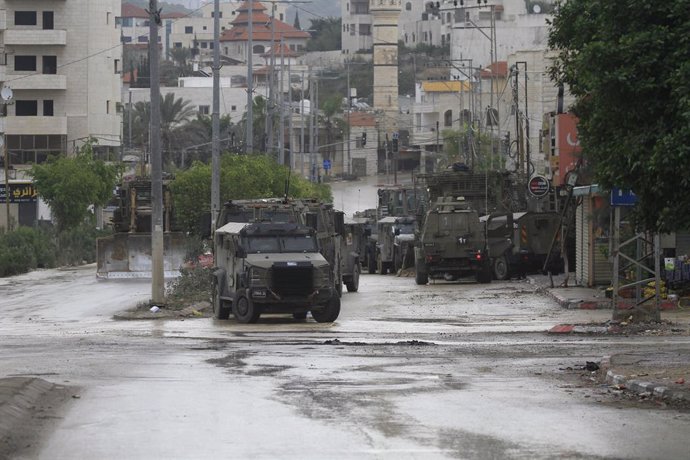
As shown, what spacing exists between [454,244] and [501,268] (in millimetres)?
3820

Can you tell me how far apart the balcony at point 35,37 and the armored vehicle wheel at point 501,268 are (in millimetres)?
55133

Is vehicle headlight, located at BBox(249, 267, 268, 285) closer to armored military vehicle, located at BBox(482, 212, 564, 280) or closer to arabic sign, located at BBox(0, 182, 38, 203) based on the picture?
armored military vehicle, located at BBox(482, 212, 564, 280)

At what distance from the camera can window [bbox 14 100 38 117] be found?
328 ft

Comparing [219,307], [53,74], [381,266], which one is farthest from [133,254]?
[53,74]

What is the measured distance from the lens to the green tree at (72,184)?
77.0 metres

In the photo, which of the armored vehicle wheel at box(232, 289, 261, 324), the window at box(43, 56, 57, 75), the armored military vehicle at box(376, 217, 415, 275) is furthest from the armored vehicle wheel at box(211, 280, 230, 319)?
the window at box(43, 56, 57, 75)

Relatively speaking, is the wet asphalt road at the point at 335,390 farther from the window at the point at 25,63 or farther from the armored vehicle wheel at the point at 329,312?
the window at the point at 25,63

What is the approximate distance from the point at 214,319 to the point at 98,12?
72876 millimetres

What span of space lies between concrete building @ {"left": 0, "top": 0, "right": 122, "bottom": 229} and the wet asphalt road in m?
69.1

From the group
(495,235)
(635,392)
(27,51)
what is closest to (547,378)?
(635,392)

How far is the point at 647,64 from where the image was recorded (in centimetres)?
1573

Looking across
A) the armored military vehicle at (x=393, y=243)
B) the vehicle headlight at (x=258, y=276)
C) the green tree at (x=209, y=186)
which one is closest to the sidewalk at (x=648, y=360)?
the vehicle headlight at (x=258, y=276)

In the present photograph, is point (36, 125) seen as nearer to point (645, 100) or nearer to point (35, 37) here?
point (35, 37)

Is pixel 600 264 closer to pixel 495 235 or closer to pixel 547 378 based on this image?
pixel 495 235
